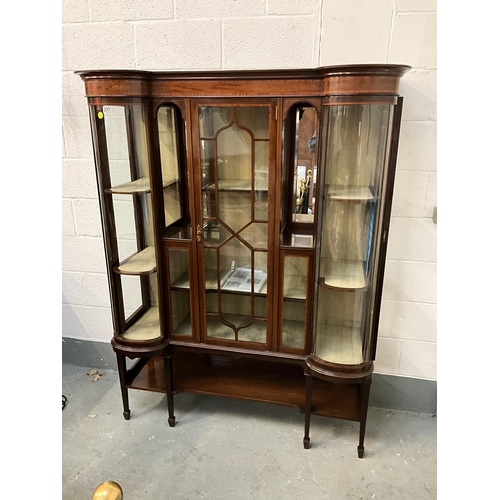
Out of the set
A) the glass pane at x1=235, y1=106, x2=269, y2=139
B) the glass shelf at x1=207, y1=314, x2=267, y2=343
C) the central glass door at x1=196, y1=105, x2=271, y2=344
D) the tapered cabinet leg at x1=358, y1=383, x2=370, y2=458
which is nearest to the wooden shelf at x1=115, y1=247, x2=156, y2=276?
the central glass door at x1=196, y1=105, x2=271, y2=344

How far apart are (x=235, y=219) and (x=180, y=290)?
0.42 meters

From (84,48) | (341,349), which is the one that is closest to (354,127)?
(341,349)

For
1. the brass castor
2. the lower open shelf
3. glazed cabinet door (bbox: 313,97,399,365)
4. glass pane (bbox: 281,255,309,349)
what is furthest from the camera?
the lower open shelf

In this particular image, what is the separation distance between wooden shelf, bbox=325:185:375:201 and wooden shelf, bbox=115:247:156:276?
2.54 ft

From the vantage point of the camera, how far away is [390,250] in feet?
5.86

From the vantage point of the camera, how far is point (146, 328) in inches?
74.1

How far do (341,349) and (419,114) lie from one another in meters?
0.98

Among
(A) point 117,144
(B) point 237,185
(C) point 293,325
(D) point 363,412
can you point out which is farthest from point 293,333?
(A) point 117,144

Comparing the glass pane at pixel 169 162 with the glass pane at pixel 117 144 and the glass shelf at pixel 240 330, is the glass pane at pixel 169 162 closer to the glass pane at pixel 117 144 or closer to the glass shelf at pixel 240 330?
the glass pane at pixel 117 144

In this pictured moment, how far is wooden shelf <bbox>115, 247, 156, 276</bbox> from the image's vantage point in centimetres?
174

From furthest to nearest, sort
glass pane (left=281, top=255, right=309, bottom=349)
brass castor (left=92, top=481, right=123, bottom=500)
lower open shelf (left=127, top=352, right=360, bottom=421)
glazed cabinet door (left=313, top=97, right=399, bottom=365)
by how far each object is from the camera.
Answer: lower open shelf (left=127, top=352, right=360, bottom=421) < glass pane (left=281, top=255, right=309, bottom=349) < glazed cabinet door (left=313, top=97, right=399, bottom=365) < brass castor (left=92, top=481, right=123, bottom=500)

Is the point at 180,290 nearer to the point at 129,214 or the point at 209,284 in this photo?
the point at 209,284

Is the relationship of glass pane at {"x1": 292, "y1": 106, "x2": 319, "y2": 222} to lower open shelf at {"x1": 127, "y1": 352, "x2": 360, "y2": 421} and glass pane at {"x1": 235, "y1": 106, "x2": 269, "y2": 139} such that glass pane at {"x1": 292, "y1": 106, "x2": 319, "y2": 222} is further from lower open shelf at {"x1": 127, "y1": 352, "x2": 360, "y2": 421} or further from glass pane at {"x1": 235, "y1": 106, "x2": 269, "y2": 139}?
lower open shelf at {"x1": 127, "y1": 352, "x2": 360, "y2": 421}

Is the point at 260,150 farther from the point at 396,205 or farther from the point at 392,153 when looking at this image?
the point at 396,205
